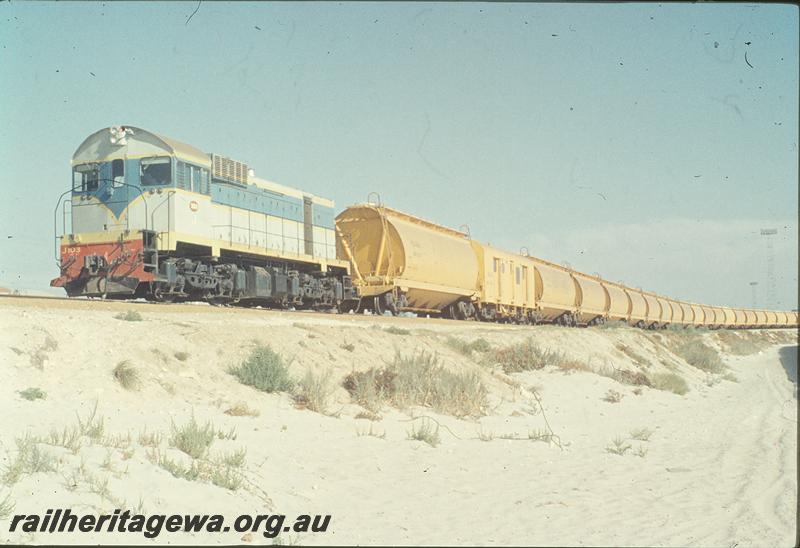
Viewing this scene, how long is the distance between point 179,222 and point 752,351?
50848 millimetres

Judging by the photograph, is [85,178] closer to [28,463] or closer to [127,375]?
[127,375]

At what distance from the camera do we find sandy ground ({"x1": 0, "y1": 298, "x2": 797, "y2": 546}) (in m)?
6.10

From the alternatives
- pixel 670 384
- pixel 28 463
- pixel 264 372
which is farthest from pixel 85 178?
pixel 670 384

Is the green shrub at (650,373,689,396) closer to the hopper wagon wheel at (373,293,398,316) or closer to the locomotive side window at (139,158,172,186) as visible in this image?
the hopper wagon wheel at (373,293,398,316)

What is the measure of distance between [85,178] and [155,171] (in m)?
2.00

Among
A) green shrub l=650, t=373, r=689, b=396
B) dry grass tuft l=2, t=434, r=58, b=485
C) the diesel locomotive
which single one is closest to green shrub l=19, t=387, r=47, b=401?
dry grass tuft l=2, t=434, r=58, b=485

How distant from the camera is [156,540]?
5.26 m

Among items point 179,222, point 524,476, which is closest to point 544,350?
point 179,222

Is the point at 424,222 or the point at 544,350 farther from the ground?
the point at 424,222

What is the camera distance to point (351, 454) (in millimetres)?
8586

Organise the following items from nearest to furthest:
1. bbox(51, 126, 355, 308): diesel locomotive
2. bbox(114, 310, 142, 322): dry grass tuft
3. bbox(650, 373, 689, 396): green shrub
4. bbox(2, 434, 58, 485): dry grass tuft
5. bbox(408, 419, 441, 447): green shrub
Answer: bbox(2, 434, 58, 485): dry grass tuft < bbox(408, 419, 441, 447): green shrub < bbox(114, 310, 142, 322): dry grass tuft < bbox(51, 126, 355, 308): diesel locomotive < bbox(650, 373, 689, 396): green shrub

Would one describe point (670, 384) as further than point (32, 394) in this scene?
Yes

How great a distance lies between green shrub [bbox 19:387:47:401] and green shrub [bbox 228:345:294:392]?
3059mm

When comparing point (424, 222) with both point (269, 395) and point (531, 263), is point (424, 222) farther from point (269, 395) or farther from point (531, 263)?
point (269, 395)
